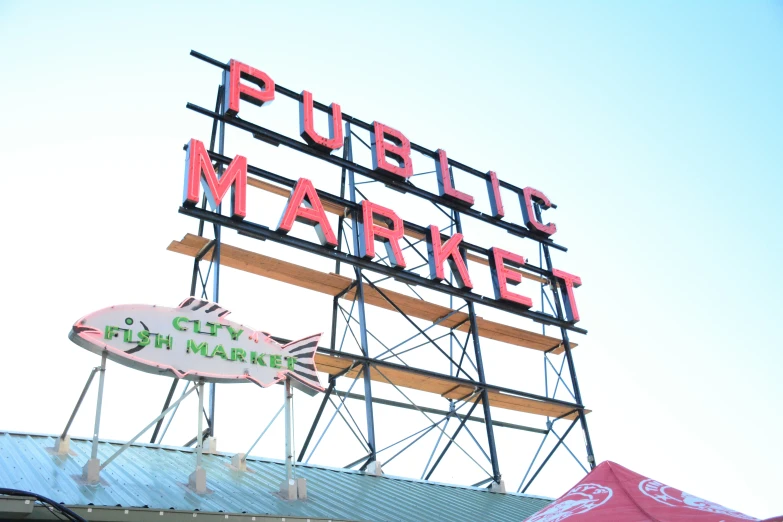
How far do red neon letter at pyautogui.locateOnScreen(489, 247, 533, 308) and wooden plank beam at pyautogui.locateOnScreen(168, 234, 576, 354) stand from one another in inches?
31.5

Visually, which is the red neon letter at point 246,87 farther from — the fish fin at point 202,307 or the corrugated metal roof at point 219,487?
the corrugated metal roof at point 219,487

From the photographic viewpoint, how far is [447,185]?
2261 cm

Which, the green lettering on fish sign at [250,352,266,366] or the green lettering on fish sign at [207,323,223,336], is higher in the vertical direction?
the green lettering on fish sign at [207,323,223,336]

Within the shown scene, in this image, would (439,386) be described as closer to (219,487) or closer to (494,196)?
(494,196)

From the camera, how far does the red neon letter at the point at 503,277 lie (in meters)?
21.3

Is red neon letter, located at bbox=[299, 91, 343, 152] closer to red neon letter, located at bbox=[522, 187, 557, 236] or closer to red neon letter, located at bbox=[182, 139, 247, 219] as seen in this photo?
red neon letter, located at bbox=[182, 139, 247, 219]

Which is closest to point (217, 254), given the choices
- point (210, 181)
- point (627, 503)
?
point (210, 181)

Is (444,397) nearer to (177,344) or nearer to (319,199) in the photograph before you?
(319,199)

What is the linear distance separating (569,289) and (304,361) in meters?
12.3

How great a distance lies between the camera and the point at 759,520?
777 centimetres

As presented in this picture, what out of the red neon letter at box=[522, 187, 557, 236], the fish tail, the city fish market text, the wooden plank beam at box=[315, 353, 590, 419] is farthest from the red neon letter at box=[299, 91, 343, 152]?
the city fish market text

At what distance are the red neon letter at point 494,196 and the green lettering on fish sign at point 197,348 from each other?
43.5 ft

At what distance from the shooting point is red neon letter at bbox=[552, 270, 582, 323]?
75.2 feet

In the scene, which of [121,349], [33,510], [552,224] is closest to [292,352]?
[121,349]
